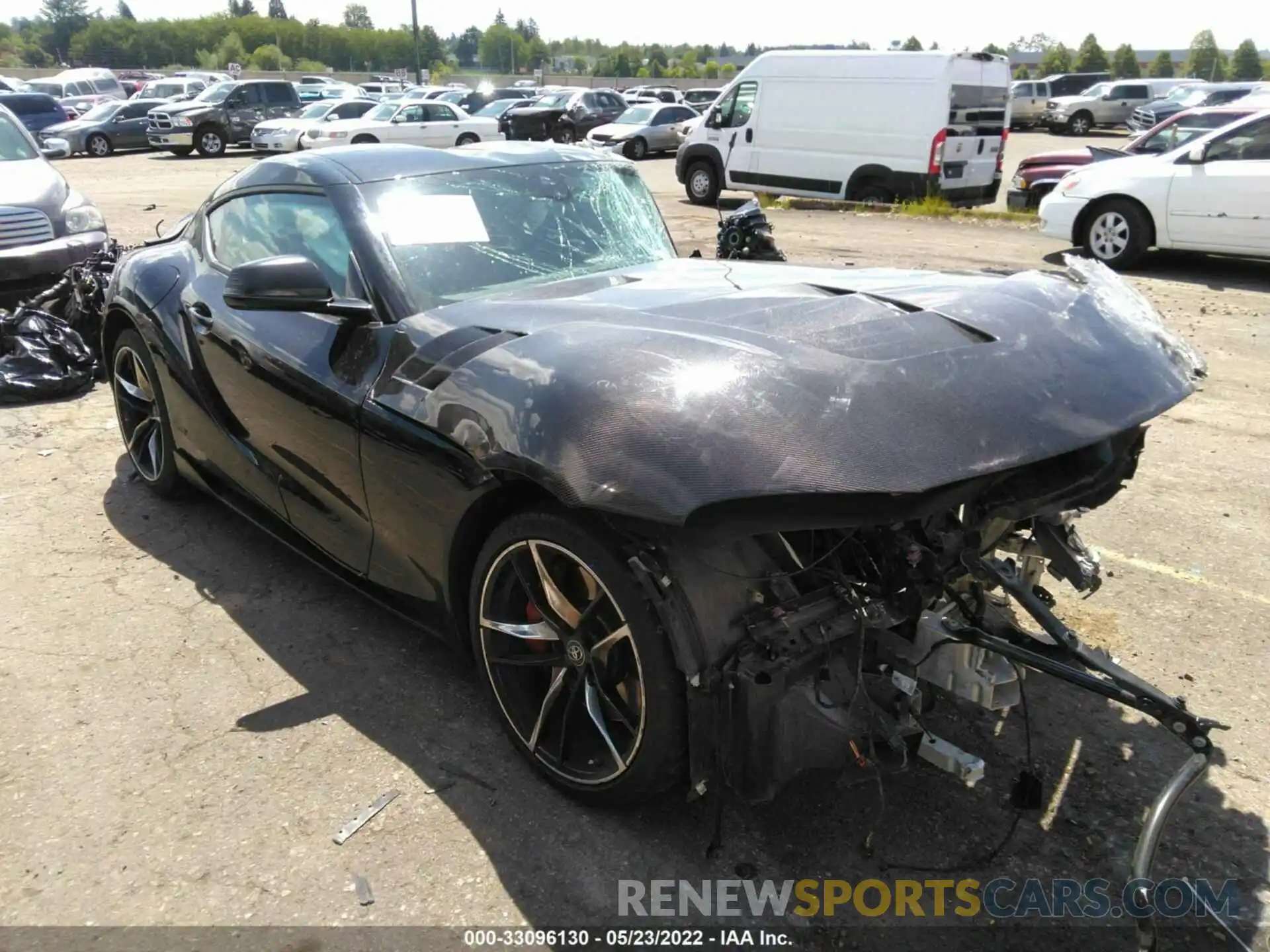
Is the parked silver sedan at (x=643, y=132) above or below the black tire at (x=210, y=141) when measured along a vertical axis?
above

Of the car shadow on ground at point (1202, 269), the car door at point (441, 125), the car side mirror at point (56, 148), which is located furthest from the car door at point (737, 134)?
the car door at point (441, 125)

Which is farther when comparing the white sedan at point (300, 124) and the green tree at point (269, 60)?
the green tree at point (269, 60)

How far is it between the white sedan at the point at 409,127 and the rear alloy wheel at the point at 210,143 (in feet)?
13.5

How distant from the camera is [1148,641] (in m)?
3.29

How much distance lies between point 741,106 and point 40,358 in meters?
11.9

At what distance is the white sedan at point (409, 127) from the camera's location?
23453 mm

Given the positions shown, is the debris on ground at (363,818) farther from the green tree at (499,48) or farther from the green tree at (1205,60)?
the green tree at (499,48)

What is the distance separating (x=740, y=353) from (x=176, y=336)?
2.73 metres

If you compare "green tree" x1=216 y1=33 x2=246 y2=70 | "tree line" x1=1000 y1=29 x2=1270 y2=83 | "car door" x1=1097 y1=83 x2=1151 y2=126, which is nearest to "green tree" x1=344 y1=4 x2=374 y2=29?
"green tree" x1=216 y1=33 x2=246 y2=70

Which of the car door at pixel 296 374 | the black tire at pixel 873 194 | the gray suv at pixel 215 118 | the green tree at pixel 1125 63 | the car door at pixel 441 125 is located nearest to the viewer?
the car door at pixel 296 374

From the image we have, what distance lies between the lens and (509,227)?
3408 millimetres

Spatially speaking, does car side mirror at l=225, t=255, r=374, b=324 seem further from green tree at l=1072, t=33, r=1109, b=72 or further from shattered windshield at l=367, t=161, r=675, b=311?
green tree at l=1072, t=33, r=1109, b=72

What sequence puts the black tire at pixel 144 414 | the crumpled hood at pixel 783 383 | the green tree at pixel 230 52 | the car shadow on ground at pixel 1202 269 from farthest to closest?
the green tree at pixel 230 52, the car shadow on ground at pixel 1202 269, the black tire at pixel 144 414, the crumpled hood at pixel 783 383

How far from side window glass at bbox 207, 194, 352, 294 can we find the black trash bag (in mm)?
2887
